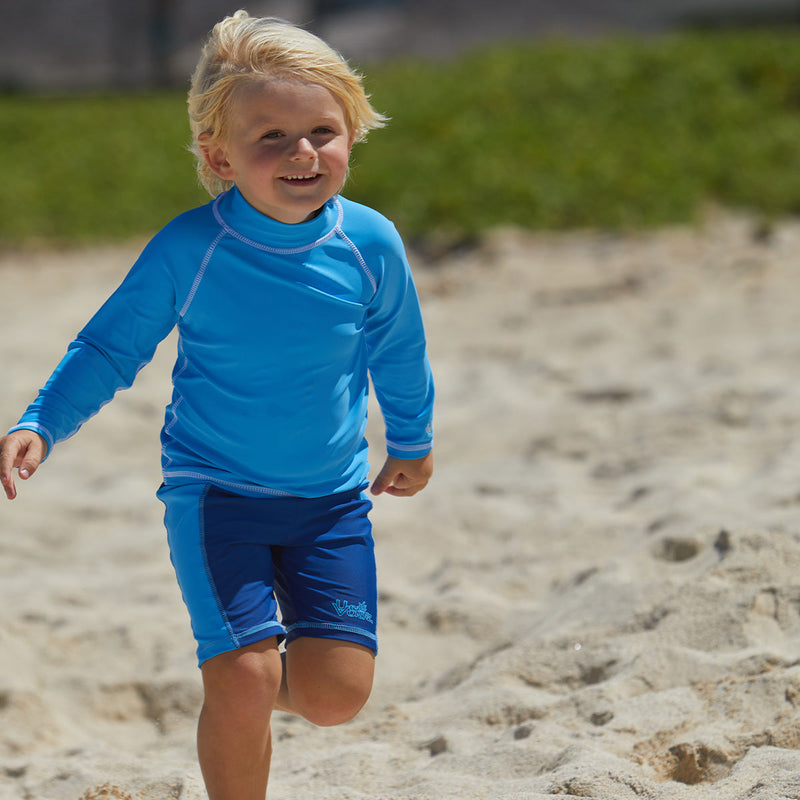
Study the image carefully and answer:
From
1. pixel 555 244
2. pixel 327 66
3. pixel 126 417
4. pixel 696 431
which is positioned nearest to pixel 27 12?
pixel 555 244

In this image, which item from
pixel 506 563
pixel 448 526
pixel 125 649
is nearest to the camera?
pixel 125 649

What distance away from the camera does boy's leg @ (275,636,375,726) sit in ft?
6.48

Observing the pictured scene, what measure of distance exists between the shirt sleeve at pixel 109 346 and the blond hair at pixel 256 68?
246 mm

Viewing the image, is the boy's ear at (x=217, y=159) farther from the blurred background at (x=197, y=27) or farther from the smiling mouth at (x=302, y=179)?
the blurred background at (x=197, y=27)

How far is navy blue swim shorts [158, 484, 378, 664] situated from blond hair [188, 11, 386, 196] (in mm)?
624

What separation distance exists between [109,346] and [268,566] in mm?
461

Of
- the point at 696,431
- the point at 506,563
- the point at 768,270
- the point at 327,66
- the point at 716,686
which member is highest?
the point at 768,270

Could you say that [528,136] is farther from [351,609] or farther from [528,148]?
[351,609]

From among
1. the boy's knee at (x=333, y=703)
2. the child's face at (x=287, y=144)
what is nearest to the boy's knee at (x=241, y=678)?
the boy's knee at (x=333, y=703)

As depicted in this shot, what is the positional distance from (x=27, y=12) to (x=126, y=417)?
977 centimetres

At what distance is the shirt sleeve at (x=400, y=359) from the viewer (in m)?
2.03

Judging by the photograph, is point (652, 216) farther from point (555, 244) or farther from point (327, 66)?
point (327, 66)

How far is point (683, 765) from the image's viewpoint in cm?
220

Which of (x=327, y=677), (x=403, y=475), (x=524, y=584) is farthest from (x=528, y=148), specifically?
(x=327, y=677)
